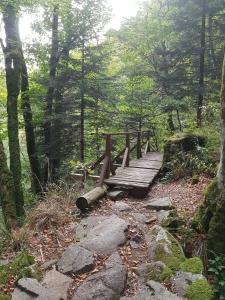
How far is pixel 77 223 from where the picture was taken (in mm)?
6227

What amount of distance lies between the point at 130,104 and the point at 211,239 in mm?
11120

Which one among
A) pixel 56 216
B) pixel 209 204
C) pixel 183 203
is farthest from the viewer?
pixel 183 203

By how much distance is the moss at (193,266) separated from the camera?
165 inches

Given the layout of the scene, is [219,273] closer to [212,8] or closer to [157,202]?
[157,202]

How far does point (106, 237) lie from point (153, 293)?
1.57 m

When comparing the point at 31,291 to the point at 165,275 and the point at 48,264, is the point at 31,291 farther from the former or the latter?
the point at 165,275

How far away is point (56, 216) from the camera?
20.1 feet

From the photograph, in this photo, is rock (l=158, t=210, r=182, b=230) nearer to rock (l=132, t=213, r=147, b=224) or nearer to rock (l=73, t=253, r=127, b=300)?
rock (l=132, t=213, r=147, b=224)

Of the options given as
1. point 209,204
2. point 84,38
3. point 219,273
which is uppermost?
point 84,38

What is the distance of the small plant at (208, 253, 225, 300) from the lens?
4293 millimetres

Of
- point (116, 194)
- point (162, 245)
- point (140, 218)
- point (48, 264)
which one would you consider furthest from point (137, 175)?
point (48, 264)

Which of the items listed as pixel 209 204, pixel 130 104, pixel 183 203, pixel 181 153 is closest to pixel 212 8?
pixel 130 104

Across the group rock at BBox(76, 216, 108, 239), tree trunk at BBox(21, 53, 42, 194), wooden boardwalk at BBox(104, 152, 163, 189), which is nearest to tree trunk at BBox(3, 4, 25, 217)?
tree trunk at BBox(21, 53, 42, 194)

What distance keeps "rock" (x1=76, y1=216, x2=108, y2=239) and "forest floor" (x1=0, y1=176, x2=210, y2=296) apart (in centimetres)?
10
